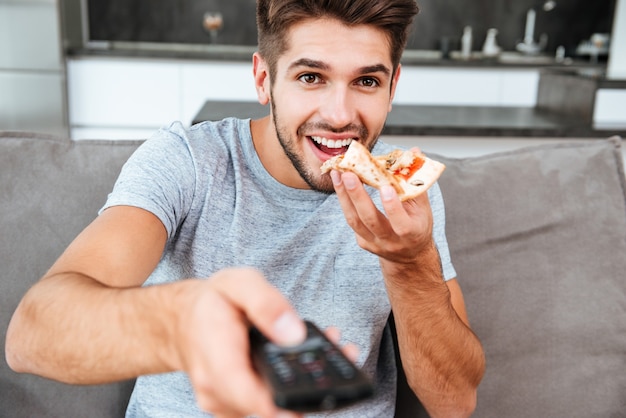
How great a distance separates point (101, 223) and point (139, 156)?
212 mm

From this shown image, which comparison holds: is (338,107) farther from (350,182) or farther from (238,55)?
(238,55)

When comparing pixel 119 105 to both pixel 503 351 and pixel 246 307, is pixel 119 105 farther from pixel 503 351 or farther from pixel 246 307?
pixel 246 307

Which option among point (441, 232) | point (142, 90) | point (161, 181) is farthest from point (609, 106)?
point (142, 90)

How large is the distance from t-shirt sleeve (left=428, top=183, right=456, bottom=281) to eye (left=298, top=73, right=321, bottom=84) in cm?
34

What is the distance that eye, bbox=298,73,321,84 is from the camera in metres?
1.34

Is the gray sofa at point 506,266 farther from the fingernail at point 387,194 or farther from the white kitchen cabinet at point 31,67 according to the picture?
the white kitchen cabinet at point 31,67

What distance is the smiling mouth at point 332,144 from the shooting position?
4.36 ft

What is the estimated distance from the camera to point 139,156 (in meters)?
1.22

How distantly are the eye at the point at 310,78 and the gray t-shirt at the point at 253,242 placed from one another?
6.9 inches

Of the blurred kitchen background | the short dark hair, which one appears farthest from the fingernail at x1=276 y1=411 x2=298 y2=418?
the blurred kitchen background

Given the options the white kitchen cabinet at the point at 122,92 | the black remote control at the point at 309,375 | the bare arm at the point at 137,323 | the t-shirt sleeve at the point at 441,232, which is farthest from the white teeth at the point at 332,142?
the white kitchen cabinet at the point at 122,92

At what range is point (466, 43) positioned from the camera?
16.9 feet

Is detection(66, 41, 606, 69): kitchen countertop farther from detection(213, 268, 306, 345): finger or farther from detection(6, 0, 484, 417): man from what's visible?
detection(213, 268, 306, 345): finger

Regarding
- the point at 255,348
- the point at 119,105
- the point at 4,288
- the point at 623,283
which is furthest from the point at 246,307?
the point at 119,105
